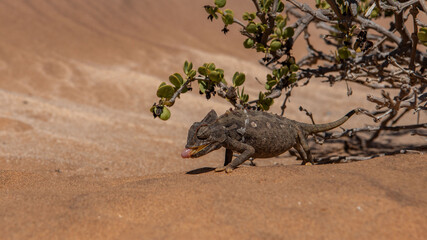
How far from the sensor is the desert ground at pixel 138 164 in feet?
8.45

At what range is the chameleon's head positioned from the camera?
3516 millimetres

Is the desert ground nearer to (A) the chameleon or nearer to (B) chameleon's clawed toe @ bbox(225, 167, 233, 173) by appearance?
(B) chameleon's clawed toe @ bbox(225, 167, 233, 173)

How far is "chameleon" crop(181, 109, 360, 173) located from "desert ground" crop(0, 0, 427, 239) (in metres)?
0.20

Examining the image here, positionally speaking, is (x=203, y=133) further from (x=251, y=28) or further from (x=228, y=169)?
(x=251, y=28)

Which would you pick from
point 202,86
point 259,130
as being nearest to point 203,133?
point 259,130

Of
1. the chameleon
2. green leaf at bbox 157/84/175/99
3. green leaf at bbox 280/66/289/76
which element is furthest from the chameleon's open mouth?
green leaf at bbox 280/66/289/76

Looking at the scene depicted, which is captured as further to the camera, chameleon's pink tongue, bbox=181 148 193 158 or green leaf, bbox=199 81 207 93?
green leaf, bbox=199 81 207 93

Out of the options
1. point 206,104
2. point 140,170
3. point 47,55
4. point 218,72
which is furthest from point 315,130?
point 47,55

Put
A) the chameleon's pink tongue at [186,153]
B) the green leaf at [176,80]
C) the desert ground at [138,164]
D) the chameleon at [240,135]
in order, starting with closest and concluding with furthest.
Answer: the desert ground at [138,164]
the chameleon's pink tongue at [186,153]
the chameleon at [240,135]
the green leaf at [176,80]

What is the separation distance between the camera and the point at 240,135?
3799mm

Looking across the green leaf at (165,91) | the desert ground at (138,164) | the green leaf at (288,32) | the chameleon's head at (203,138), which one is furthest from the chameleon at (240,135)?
the green leaf at (288,32)

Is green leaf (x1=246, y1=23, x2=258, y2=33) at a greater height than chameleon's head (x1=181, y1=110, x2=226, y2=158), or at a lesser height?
greater

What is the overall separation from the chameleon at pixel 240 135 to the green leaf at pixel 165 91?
1.37ft

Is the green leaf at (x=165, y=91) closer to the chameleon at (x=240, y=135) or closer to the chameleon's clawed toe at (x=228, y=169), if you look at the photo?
the chameleon at (x=240, y=135)
